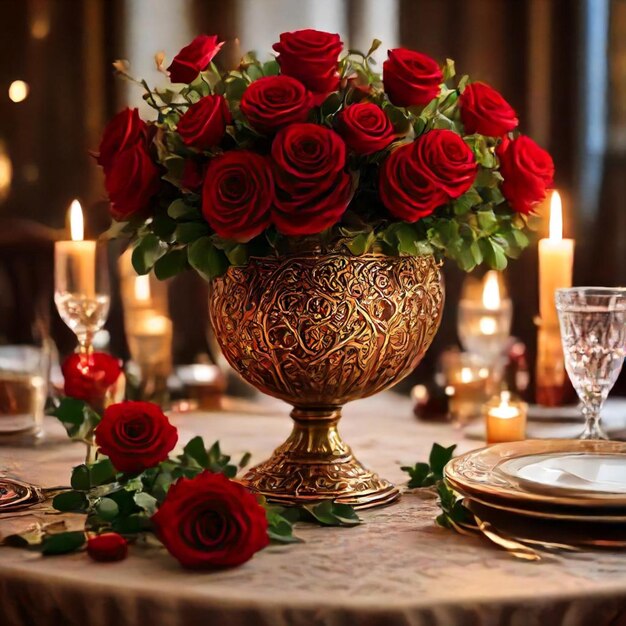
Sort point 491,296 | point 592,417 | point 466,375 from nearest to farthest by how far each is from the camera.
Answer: point 592,417, point 466,375, point 491,296

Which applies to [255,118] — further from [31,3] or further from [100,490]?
[31,3]

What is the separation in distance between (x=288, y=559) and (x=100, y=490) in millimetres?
331

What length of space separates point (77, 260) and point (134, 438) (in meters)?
0.56

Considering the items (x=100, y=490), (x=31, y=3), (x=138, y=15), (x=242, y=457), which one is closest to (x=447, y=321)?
(x=138, y=15)

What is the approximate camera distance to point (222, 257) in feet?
4.01

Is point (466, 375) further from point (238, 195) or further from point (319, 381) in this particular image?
point (238, 195)

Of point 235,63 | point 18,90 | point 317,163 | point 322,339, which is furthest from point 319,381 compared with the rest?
point 18,90

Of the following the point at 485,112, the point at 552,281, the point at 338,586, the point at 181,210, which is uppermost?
the point at 485,112

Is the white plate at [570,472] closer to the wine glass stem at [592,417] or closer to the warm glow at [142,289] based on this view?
the wine glass stem at [592,417]

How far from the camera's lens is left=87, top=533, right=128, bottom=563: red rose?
1021mm

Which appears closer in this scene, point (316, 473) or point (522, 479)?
point (522, 479)

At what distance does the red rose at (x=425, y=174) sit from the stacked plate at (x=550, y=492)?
0.28m

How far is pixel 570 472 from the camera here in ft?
3.90

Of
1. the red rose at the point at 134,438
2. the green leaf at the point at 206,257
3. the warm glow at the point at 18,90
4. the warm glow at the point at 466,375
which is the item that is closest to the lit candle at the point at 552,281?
the warm glow at the point at 466,375
